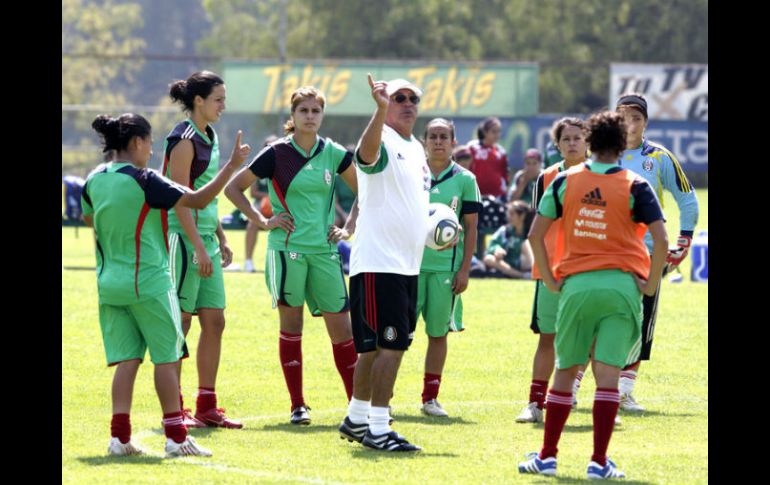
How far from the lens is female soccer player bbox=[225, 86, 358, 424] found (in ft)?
34.5

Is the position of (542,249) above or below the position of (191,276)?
above

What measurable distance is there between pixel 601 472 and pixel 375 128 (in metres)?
2.40

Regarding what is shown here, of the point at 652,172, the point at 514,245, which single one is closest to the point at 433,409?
the point at 652,172

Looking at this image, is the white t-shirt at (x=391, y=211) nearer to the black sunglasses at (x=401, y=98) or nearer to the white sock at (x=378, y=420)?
the black sunglasses at (x=401, y=98)

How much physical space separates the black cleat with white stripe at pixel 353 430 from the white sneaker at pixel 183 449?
103 cm

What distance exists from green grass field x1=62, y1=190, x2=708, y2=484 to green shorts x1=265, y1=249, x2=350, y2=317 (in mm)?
890

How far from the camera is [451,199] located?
11.1 meters

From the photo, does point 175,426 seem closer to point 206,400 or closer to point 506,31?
point 206,400

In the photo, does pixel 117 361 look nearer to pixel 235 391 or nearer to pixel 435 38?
pixel 235 391

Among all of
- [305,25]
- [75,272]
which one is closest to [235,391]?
[75,272]

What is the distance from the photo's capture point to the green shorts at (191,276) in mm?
10070

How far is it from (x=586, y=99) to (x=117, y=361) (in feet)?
170

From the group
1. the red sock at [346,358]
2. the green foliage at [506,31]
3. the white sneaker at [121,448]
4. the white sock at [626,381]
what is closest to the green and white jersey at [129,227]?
the white sneaker at [121,448]

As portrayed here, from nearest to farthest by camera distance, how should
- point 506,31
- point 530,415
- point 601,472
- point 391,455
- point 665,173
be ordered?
point 601,472 → point 391,455 → point 530,415 → point 665,173 → point 506,31
